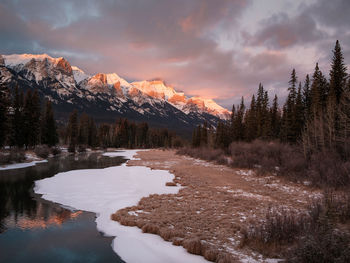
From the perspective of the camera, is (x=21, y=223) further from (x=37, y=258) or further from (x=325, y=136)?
(x=325, y=136)

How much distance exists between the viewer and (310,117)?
42625 mm

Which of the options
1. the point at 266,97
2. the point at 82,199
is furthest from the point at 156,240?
the point at 266,97

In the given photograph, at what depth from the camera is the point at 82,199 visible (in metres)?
14.9

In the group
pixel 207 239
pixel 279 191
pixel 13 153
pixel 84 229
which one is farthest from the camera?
pixel 13 153

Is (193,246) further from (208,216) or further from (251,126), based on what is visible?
(251,126)

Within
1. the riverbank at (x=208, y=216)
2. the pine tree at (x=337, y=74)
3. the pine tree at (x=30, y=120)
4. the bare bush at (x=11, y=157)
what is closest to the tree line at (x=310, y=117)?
the pine tree at (x=337, y=74)

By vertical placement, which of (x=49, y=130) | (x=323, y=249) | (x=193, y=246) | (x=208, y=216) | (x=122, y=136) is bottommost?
(x=208, y=216)

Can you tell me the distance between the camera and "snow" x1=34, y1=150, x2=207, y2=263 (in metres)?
7.43

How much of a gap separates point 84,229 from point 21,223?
3.05m

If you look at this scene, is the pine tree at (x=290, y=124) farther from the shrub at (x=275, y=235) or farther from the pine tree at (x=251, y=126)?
the shrub at (x=275, y=235)

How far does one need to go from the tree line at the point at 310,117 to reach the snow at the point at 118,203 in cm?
2200

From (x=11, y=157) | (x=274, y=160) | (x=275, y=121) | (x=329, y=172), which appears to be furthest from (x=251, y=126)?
(x=11, y=157)

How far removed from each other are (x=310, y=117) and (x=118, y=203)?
42.1 meters

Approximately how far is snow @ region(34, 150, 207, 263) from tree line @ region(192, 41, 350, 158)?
866 inches
